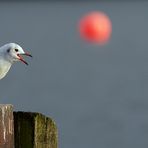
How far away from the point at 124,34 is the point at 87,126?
23.9ft

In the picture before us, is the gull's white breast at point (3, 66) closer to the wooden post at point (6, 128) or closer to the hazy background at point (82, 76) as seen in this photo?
the wooden post at point (6, 128)

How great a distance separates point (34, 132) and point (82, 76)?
12.9 m

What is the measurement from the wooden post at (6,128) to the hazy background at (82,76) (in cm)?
827

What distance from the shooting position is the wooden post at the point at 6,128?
7.43 ft

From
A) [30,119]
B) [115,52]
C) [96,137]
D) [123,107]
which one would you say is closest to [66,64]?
[115,52]

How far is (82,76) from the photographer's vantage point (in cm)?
1519

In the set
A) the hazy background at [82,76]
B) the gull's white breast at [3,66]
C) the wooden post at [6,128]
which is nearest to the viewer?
the wooden post at [6,128]

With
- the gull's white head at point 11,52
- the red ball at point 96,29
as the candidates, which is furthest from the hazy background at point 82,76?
the gull's white head at point 11,52

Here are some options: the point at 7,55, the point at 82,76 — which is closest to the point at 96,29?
the point at 82,76

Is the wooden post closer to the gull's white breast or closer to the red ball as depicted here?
the gull's white breast

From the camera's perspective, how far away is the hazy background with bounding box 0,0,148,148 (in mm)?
11734

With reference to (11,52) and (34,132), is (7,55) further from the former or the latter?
(34,132)

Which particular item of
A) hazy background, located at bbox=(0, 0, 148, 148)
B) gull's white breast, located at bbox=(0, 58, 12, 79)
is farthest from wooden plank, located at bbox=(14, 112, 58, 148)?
hazy background, located at bbox=(0, 0, 148, 148)

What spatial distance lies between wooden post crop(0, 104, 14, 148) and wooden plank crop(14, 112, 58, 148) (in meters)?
0.04
